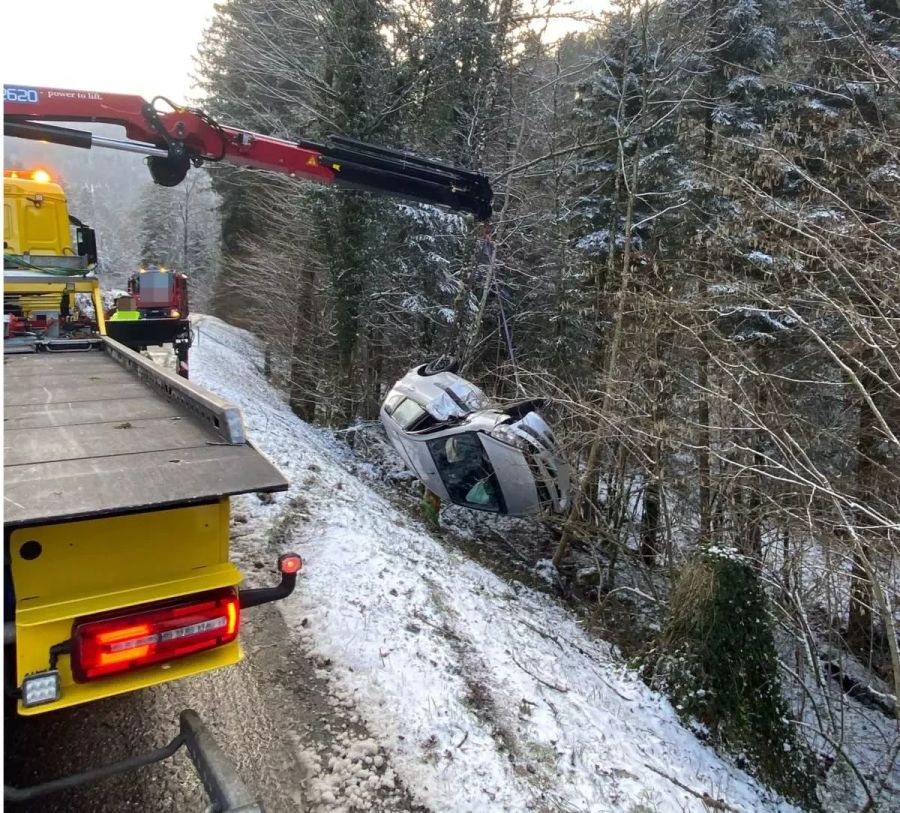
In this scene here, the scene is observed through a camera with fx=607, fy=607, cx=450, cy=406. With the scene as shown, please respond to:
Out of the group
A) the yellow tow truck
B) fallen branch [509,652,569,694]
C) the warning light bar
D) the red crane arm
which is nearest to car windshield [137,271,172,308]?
the warning light bar

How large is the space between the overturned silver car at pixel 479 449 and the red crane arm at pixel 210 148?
3.81 meters

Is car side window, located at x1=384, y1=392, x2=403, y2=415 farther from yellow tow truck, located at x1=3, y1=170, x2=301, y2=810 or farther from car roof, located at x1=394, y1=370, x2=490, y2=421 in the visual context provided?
yellow tow truck, located at x1=3, y1=170, x2=301, y2=810

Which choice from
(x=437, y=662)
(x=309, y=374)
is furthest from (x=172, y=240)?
(x=437, y=662)

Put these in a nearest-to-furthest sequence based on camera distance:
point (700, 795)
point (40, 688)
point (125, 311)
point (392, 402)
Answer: point (40, 688)
point (700, 795)
point (125, 311)
point (392, 402)

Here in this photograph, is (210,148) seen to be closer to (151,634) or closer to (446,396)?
(446,396)

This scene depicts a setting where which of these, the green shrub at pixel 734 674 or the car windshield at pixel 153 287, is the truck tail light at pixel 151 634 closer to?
the green shrub at pixel 734 674

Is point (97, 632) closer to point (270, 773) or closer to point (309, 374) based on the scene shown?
point (270, 773)

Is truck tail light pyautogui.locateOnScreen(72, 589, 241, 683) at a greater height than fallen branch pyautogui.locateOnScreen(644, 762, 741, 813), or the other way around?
truck tail light pyautogui.locateOnScreen(72, 589, 241, 683)

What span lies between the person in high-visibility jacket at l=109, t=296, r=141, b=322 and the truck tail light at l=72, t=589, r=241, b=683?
8.15 metres

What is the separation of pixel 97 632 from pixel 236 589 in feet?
1.83

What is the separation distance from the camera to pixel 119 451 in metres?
2.85

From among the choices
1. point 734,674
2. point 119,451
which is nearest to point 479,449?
point 734,674

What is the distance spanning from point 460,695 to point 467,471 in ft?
21.9

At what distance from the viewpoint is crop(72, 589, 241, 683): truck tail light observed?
91.6 inches
